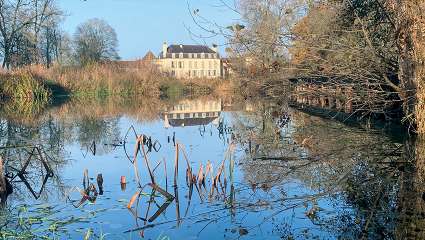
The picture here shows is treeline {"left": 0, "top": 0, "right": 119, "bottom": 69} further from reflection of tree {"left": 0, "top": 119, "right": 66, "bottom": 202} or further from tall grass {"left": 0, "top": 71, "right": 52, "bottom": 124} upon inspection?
reflection of tree {"left": 0, "top": 119, "right": 66, "bottom": 202}

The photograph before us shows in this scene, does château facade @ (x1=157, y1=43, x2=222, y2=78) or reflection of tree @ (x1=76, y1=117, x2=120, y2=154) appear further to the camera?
château facade @ (x1=157, y1=43, x2=222, y2=78)

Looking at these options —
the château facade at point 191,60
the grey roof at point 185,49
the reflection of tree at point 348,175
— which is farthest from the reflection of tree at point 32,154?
the grey roof at point 185,49

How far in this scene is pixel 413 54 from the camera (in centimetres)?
851

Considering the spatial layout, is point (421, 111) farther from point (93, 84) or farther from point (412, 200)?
point (93, 84)

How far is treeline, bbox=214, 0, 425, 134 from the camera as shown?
8586 mm

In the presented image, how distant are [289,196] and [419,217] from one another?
54.9 inches

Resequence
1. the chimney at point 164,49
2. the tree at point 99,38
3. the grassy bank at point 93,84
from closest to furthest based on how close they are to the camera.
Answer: the grassy bank at point 93,84 → the tree at point 99,38 → the chimney at point 164,49

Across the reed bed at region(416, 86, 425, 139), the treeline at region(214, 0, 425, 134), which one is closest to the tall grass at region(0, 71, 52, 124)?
the treeline at region(214, 0, 425, 134)

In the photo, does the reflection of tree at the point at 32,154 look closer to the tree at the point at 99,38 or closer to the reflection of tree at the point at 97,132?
the reflection of tree at the point at 97,132

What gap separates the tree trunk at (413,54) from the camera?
326 inches

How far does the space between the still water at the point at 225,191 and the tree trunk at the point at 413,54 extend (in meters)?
0.63

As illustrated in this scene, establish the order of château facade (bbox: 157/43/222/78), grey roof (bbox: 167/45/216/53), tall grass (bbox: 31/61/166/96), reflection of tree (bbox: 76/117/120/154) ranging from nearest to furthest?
reflection of tree (bbox: 76/117/120/154) → tall grass (bbox: 31/61/166/96) → château facade (bbox: 157/43/222/78) → grey roof (bbox: 167/45/216/53)

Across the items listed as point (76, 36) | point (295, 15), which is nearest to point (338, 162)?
point (295, 15)

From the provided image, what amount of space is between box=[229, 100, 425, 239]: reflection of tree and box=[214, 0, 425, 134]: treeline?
0.94m
